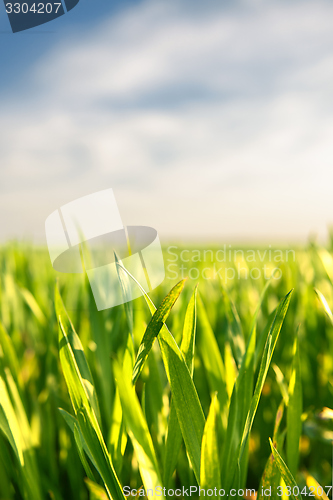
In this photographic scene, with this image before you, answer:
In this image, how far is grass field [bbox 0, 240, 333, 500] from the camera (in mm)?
255

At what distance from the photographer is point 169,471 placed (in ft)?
0.97

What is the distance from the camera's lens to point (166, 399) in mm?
427

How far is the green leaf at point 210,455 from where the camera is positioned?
23cm

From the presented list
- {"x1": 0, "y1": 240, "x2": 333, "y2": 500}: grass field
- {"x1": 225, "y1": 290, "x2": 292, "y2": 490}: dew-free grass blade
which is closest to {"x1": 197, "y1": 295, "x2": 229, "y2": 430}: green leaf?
{"x1": 0, "y1": 240, "x2": 333, "y2": 500}: grass field

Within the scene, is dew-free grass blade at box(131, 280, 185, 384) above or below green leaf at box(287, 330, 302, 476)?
above

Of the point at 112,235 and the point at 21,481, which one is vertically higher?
the point at 112,235

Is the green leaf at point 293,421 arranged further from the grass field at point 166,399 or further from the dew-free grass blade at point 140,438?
the dew-free grass blade at point 140,438

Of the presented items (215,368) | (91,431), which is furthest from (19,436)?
(215,368)

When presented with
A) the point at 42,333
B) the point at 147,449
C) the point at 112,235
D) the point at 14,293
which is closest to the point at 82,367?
the point at 147,449

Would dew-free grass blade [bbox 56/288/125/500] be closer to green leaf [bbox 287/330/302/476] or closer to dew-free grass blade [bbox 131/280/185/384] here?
dew-free grass blade [bbox 131/280/185/384]

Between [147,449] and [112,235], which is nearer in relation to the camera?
[147,449]

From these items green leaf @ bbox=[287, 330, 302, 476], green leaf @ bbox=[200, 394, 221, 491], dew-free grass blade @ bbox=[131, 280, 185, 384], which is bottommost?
green leaf @ bbox=[287, 330, 302, 476]

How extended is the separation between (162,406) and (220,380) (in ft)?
0.25

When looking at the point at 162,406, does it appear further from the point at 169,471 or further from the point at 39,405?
the point at 39,405
